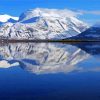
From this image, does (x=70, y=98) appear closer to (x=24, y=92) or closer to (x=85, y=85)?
Result: (x=24, y=92)

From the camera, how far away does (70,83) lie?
2408cm

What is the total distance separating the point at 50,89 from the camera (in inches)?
822

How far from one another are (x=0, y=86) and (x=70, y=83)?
4.74 m

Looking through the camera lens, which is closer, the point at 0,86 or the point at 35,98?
the point at 35,98

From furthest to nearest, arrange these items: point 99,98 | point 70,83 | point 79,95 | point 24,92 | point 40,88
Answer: point 70,83 < point 40,88 < point 24,92 < point 79,95 < point 99,98

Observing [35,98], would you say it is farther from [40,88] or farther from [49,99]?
Result: [40,88]

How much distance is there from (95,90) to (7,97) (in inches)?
202

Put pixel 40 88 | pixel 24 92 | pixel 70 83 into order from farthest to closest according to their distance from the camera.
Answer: pixel 70 83, pixel 40 88, pixel 24 92

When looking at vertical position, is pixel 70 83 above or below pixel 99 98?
above

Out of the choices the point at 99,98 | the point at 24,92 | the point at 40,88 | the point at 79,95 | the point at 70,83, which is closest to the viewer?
the point at 99,98

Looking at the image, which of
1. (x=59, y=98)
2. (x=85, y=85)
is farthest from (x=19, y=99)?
(x=85, y=85)

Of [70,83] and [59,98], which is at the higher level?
[70,83]

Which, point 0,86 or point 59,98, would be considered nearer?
point 59,98

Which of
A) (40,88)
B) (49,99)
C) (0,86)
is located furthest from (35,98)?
(0,86)
